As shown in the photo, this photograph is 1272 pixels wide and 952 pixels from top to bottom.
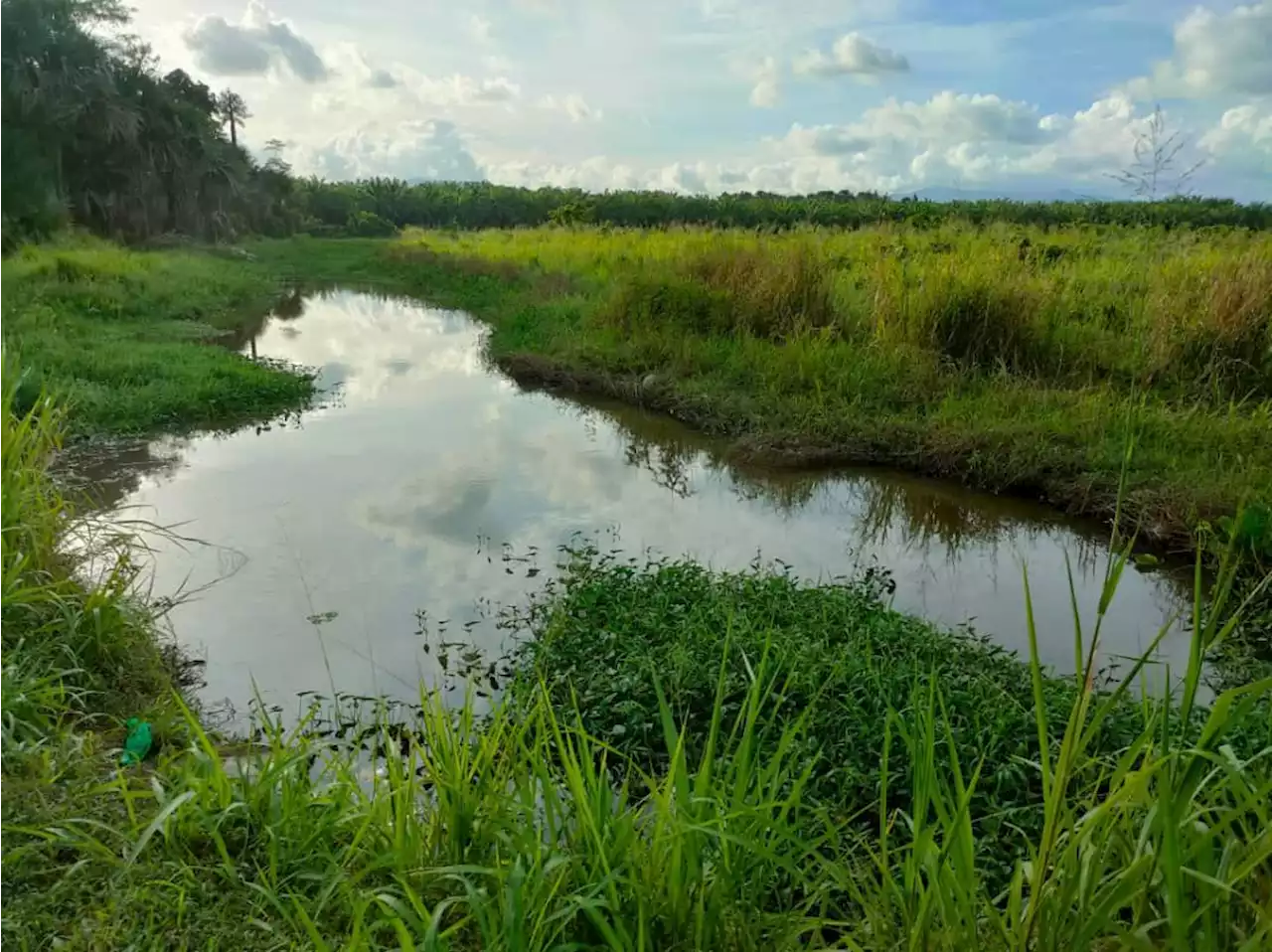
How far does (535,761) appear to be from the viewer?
1.99m

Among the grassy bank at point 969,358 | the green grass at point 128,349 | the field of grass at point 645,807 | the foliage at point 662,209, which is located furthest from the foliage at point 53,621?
the foliage at point 662,209

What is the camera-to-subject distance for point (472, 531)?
5.30 m

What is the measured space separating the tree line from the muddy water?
1003 cm

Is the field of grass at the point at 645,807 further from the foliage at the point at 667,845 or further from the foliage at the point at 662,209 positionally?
the foliage at the point at 662,209

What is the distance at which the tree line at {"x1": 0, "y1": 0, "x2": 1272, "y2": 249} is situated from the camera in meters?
21.1

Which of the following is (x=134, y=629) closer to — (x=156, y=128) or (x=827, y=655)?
(x=827, y=655)

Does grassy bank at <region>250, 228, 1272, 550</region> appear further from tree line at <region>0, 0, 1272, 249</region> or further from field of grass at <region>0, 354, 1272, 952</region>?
tree line at <region>0, 0, 1272, 249</region>

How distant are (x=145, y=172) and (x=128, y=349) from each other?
23.3 m

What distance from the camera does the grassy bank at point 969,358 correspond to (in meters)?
5.80

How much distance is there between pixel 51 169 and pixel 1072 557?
27102mm

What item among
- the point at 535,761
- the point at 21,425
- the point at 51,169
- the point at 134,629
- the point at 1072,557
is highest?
the point at 51,169

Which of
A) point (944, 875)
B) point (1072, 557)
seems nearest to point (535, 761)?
point (944, 875)

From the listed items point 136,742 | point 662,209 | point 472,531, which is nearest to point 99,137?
point 662,209

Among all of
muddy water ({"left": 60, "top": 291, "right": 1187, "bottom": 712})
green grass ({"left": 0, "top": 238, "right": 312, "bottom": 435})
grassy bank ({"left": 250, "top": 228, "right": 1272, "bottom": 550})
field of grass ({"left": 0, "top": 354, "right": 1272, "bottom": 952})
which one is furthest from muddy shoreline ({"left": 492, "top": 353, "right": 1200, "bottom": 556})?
green grass ({"left": 0, "top": 238, "right": 312, "bottom": 435})
